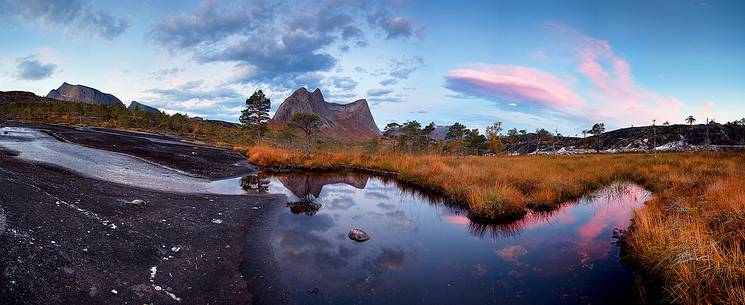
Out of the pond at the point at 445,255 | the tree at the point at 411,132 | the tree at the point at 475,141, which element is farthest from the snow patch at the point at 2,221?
the tree at the point at 475,141

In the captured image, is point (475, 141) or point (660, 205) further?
point (475, 141)

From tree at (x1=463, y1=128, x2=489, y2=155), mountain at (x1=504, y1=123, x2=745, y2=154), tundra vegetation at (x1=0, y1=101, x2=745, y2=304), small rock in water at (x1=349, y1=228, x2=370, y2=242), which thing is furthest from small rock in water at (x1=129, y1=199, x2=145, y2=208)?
mountain at (x1=504, y1=123, x2=745, y2=154)

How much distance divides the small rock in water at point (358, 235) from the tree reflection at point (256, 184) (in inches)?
272

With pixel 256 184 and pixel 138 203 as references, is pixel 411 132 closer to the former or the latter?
pixel 256 184

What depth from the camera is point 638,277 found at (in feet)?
23.3

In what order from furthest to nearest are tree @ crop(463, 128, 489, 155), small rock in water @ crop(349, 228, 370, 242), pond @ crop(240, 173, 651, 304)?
tree @ crop(463, 128, 489, 155) → small rock in water @ crop(349, 228, 370, 242) → pond @ crop(240, 173, 651, 304)

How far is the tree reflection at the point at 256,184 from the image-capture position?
50.7ft

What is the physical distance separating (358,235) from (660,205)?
34.1 ft

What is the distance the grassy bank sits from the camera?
Result: 211 inches

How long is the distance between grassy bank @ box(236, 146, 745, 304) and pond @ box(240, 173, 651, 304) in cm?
75

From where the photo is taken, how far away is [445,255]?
344 inches

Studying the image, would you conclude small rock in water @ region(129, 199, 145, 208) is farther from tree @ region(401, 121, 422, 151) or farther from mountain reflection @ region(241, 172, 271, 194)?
tree @ region(401, 121, 422, 151)

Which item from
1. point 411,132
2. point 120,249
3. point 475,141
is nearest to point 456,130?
point 475,141

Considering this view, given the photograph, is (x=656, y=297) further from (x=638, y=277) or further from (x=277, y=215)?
(x=277, y=215)
